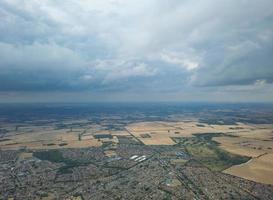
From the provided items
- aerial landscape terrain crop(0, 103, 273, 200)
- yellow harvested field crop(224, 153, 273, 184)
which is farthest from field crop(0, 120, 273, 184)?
aerial landscape terrain crop(0, 103, 273, 200)

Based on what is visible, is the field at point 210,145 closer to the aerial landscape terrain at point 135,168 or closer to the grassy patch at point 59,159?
the aerial landscape terrain at point 135,168

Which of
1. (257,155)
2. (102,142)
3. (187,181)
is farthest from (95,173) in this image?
(257,155)

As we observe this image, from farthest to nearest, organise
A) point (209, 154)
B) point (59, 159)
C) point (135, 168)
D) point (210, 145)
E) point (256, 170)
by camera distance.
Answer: point (210, 145)
point (209, 154)
point (59, 159)
point (135, 168)
point (256, 170)

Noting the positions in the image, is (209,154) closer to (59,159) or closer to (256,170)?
(256,170)

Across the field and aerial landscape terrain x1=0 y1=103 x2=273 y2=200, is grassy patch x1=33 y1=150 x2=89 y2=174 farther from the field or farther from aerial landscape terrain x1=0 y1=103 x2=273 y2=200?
the field

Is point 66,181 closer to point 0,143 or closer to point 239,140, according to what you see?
point 0,143

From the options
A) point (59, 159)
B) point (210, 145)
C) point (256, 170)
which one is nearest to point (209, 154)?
point (210, 145)

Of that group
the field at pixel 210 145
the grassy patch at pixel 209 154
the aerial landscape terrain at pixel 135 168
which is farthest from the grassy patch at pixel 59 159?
the grassy patch at pixel 209 154

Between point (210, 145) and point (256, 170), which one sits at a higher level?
point (210, 145)
